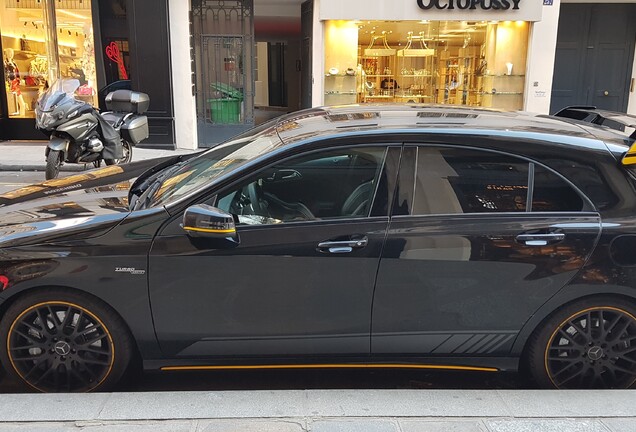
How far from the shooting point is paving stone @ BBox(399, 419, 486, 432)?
2.55 meters

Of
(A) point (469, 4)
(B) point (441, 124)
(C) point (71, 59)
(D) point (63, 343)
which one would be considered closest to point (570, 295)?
(B) point (441, 124)

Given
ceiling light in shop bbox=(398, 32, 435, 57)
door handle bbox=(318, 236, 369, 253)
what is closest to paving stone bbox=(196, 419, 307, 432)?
door handle bbox=(318, 236, 369, 253)

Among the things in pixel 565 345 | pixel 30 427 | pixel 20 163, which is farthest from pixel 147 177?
pixel 20 163

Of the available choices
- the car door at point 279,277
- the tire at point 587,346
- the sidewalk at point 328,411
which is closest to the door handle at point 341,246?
the car door at point 279,277

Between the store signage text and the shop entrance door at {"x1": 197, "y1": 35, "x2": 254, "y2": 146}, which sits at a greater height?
the store signage text

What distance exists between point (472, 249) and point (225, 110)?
35.0 feet

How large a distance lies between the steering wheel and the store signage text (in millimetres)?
9905

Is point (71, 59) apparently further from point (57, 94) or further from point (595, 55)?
point (595, 55)

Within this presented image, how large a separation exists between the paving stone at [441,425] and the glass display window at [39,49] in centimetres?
1255

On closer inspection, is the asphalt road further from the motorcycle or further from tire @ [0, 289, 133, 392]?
the motorcycle

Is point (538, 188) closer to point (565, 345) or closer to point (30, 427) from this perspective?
point (565, 345)

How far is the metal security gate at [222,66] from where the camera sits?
40.4 feet

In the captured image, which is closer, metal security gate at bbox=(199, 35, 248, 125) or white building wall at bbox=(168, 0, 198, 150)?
white building wall at bbox=(168, 0, 198, 150)

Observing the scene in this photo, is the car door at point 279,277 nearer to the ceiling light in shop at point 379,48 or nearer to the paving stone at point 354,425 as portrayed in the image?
the paving stone at point 354,425
